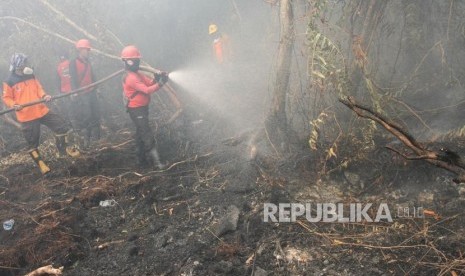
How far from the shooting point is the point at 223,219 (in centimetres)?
423

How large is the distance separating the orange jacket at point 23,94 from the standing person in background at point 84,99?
53.2 inches

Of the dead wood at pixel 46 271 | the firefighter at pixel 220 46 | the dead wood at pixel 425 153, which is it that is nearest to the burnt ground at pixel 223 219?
the dead wood at pixel 46 271

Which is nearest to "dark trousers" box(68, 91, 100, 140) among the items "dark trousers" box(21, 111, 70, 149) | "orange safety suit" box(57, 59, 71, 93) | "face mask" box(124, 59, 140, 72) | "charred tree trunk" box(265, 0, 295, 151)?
"orange safety suit" box(57, 59, 71, 93)

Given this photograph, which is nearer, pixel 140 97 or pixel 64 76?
pixel 140 97

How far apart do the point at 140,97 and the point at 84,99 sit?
8.90 feet

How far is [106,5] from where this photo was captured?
11133 mm

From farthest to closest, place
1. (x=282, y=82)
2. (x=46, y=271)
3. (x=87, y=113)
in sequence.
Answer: (x=87, y=113) → (x=282, y=82) → (x=46, y=271)

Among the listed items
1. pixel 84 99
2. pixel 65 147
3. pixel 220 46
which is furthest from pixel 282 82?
pixel 84 99

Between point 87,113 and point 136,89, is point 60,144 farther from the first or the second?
point 136,89

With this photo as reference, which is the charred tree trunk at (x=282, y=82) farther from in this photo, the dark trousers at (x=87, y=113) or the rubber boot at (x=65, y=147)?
the dark trousers at (x=87, y=113)

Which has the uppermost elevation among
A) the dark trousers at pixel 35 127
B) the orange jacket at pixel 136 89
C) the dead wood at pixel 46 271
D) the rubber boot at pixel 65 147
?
the orange jacket at pixel 136 89

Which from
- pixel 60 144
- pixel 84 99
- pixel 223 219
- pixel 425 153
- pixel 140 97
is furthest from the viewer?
pixel 84 99

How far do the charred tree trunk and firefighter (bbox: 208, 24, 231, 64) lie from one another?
3.85m

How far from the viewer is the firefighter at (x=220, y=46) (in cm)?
924
